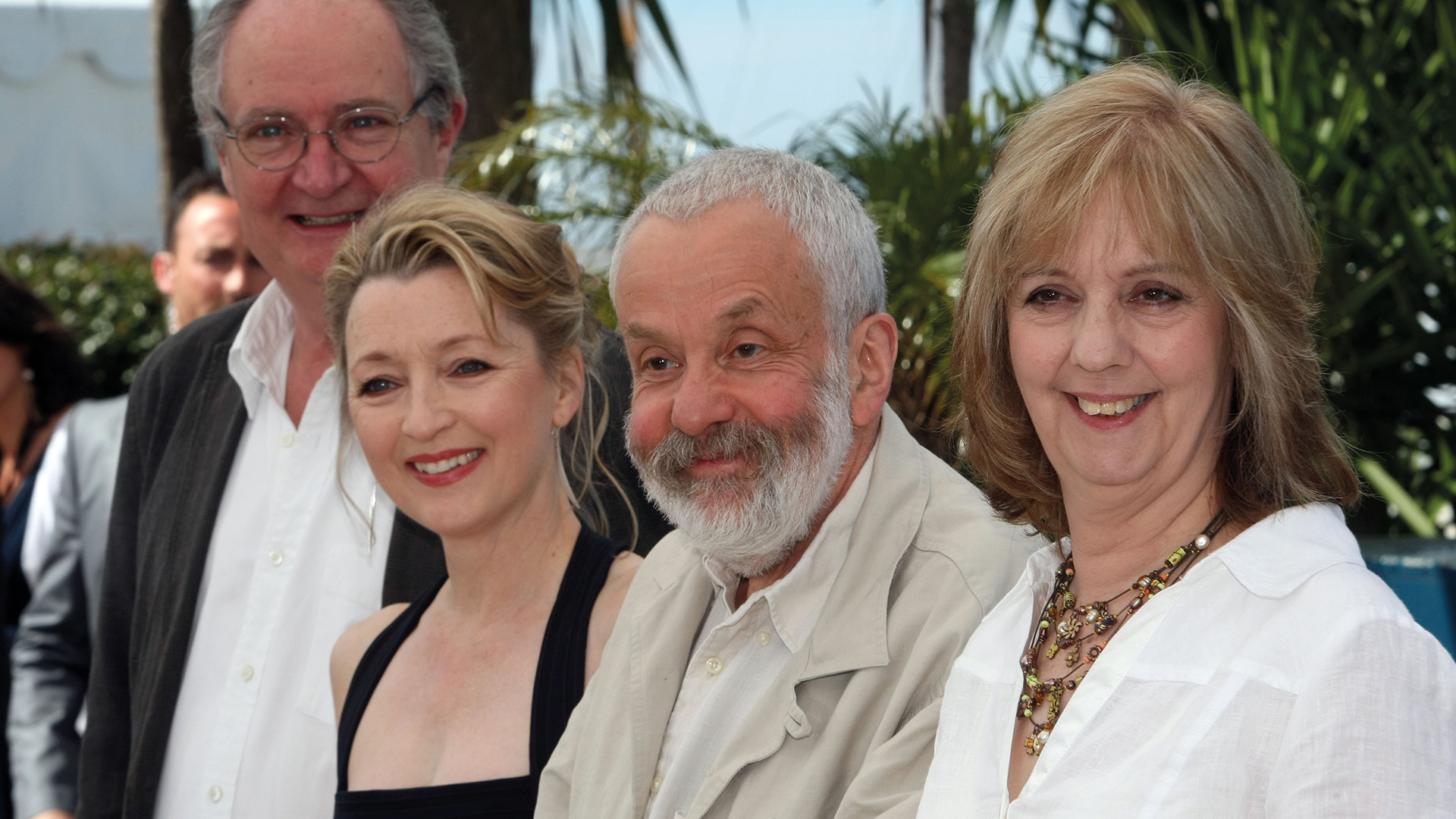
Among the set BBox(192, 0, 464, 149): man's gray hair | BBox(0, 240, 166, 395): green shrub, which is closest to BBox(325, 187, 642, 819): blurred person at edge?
BBox(192, 0, 464, 149): man's gray hair

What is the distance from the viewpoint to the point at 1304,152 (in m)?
5.59

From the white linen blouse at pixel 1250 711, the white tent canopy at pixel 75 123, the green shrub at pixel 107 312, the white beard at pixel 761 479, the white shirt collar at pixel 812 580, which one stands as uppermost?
the white tent canopy at pixel 75 123

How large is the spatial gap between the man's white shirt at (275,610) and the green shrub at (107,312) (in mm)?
6338

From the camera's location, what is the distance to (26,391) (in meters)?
4.64

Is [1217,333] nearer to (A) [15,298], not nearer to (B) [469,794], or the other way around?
(B) [469,794]

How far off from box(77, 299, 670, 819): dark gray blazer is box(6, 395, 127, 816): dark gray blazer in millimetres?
575

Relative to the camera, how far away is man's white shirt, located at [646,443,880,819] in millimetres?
2006

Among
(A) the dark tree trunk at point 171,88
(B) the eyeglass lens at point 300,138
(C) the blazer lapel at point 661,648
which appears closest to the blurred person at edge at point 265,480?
(B) the eyeglass lens at point 300,138

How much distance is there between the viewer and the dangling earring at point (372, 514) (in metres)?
2.79

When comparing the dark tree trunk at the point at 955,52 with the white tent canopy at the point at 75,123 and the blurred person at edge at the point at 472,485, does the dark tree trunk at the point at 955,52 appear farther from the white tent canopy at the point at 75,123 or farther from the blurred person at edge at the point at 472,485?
the white tent canopy at the point at 75,123

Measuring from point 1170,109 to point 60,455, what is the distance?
3759mm

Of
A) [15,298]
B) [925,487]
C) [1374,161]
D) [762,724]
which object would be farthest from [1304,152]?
[15,298]

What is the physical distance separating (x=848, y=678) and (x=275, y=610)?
1.42 metres

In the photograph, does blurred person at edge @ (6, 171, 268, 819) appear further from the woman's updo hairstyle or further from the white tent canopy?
the white tent canopy
